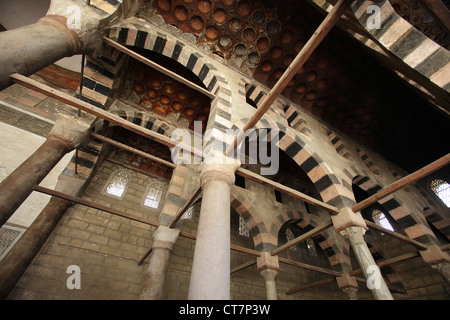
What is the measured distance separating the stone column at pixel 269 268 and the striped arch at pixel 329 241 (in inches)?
38.1

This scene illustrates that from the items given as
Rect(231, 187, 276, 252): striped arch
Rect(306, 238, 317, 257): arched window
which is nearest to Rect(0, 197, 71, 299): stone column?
Rect(231, 187, 276, 252): striped arch

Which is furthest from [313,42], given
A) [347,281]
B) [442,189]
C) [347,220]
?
[442,189]

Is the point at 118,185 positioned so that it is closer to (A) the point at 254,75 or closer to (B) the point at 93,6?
(B) the point at 93,6

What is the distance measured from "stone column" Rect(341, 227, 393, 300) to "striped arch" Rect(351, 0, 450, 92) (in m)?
2.73

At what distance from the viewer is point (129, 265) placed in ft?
19.7

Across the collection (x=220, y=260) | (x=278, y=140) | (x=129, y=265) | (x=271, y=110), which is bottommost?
(x=220, y=260)

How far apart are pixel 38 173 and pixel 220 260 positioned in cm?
325

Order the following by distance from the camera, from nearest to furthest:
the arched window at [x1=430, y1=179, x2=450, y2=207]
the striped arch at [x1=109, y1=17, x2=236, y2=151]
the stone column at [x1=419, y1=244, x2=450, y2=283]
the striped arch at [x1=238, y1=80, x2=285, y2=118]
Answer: the striped arch at [x1=109, y1=17, x2=236, y2=151] → the stone column at [x1=419, y1=244, x2=450, y2=283] → the striped arch at [x1=238, y1=80, x2=285, y2=118] → the arched window at [x1=430, y1=179, x2=450, y2=207]

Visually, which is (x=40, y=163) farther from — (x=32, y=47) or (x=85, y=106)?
(x=32, y=47)

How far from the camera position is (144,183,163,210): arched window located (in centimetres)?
752

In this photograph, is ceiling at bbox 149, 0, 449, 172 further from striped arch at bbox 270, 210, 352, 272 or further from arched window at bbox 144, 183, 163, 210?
arched window at bbox 144, 183, 163, 210

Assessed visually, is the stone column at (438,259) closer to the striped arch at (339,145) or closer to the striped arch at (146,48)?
the striped arch at (339,145)

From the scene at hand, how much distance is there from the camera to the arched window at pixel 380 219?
846 centimetres
